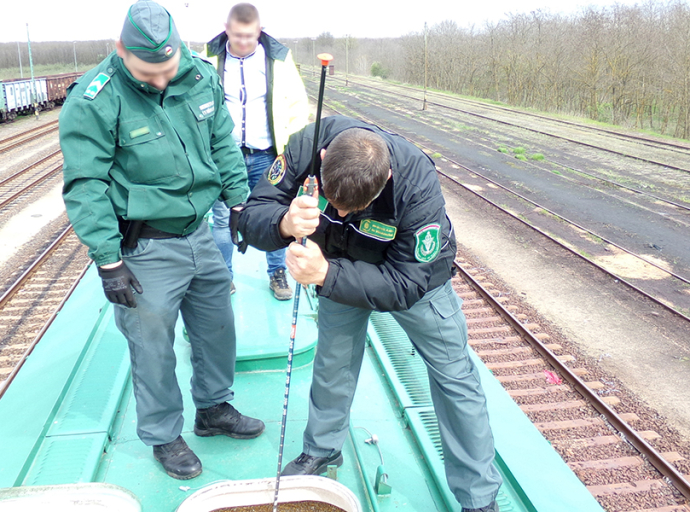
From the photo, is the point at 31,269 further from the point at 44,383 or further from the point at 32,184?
the point at 32,184

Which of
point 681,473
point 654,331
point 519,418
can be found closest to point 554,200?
point 654,331

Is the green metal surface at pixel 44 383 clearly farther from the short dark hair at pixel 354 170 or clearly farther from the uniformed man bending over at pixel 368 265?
the short dark hair at pixel 354 170

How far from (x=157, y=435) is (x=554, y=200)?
35.2ft

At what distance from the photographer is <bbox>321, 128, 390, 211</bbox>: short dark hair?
174cm

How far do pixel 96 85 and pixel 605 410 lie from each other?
4.08 m

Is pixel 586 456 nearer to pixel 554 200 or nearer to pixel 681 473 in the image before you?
pixel 681 473

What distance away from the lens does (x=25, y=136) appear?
1938 cm

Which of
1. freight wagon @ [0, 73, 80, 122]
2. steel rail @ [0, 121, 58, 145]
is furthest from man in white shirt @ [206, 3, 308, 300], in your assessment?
freight wagon @ [0, 73, 80, 122]

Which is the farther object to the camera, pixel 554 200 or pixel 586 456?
pixel 554 200

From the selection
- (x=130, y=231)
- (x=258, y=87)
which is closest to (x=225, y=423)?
(x=130, y=231)

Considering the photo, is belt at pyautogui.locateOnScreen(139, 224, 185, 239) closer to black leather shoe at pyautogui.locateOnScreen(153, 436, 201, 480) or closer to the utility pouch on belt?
Result: the utility pouch on belt

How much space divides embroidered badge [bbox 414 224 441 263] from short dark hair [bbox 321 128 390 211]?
0.27 m

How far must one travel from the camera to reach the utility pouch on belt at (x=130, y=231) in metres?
2.16

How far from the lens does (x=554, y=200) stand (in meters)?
11.6
